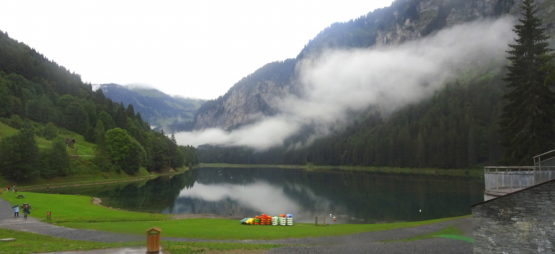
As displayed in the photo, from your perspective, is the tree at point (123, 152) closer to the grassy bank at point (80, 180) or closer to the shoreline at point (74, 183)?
the grassy bank at point (80, 180)

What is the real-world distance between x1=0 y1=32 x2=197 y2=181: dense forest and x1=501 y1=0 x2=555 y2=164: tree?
113621mm

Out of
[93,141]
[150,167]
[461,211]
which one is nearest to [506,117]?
[461,211]

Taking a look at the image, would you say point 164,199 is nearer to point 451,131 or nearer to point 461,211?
point 461,211

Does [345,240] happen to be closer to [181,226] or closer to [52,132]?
[181,226]

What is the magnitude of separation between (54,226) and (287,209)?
42.6m

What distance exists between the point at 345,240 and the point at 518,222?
567 inches

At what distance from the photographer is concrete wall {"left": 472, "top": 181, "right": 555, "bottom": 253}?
19109 millimetres

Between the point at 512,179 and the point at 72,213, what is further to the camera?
the point at 72,213

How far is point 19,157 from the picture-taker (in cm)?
9494

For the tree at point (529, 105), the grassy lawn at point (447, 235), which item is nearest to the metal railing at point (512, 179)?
the grassy lawn at point (447, 235)

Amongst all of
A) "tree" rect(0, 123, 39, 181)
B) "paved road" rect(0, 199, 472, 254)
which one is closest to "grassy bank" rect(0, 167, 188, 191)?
"tree" rect(0, 123, 39, 181)

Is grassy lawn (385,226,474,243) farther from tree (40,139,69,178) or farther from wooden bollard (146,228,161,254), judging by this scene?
tree (40,139,69,178)

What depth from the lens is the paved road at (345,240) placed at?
2636 centimetres

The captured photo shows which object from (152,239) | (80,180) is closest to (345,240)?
(152,239)
